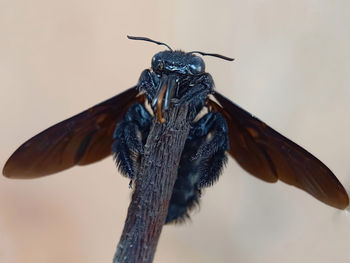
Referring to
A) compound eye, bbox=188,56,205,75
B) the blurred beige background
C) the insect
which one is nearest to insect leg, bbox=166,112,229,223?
the insect

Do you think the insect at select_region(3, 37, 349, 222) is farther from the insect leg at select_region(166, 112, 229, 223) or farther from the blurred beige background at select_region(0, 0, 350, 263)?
the blurred beige background at select_region(0, 0, 350, 263)

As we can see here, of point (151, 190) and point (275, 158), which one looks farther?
point (275, 158)

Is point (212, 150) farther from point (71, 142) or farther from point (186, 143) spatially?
point (71, 142)

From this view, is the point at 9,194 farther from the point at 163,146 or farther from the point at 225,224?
the point at 163,146

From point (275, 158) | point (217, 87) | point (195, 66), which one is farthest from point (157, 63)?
point (217, 87)

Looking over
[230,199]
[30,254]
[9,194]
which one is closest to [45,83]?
[9,194]

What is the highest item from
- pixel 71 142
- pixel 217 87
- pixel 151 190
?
pixel 217 87

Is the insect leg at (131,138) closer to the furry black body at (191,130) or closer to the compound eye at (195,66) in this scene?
the furry black body at (191,130)
